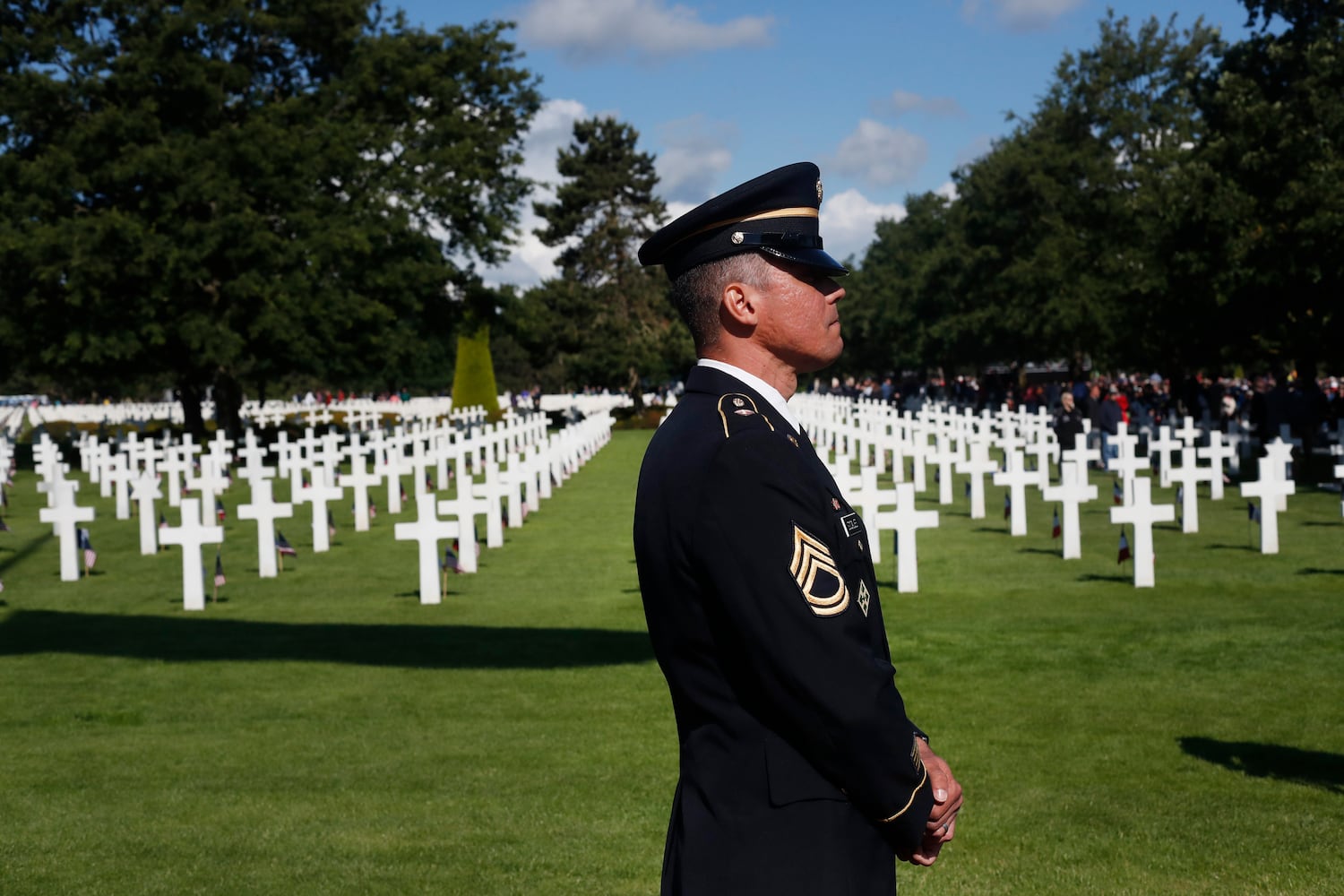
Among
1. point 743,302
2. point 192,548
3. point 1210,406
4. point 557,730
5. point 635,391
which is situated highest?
point 635,391

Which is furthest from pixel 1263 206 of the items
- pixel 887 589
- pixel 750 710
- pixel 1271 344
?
pixel 750 710

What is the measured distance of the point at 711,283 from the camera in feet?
9.51

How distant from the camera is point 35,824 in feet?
22.6

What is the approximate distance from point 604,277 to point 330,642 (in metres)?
65.4

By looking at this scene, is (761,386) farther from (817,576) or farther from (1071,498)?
(1071,498)

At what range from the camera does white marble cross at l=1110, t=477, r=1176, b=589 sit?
46.9 feet

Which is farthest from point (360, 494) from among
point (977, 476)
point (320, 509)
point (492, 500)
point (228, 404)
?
point (228, 404)

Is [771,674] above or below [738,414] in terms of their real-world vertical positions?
below

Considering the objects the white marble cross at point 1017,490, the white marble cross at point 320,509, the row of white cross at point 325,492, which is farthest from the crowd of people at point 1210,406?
the white marble cross at point 320,509

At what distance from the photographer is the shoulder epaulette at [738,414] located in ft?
8.84

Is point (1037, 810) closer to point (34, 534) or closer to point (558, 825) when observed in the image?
point (558, 825)

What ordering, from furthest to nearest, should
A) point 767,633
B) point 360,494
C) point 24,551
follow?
1. point 360,494
2. point 24,551
3. point 767,633

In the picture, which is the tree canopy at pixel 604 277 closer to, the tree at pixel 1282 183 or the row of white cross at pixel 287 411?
the row of white cross at pixel 287 411

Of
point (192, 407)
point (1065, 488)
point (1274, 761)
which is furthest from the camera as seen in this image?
point (192, 407)
